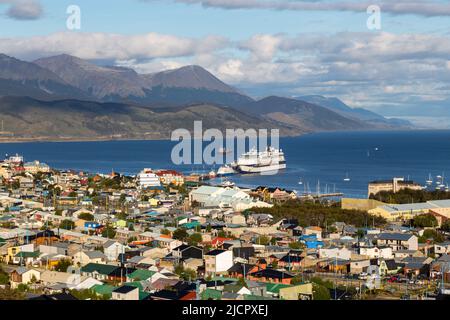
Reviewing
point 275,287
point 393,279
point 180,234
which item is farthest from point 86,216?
point 275,287

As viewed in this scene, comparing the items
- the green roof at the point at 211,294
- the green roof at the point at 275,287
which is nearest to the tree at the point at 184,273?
the green roof at the point at 275,287

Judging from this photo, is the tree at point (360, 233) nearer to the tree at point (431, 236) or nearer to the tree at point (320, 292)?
the tree at point (431, 236)

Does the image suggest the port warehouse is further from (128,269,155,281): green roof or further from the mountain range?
the mountain range

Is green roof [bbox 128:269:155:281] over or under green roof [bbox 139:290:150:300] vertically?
over

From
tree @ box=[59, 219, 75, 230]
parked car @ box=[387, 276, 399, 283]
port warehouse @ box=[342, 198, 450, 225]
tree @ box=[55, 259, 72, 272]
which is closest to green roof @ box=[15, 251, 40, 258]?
tree @ box=[55, 259, 72, 272]

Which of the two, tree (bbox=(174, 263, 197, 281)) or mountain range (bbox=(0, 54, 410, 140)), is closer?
tree (bbox=(174, 263, 197, 281))

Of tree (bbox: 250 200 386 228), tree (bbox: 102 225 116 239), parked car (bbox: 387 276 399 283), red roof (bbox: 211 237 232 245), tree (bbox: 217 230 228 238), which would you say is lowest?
parked car (bbox: 387 276 399 283)
